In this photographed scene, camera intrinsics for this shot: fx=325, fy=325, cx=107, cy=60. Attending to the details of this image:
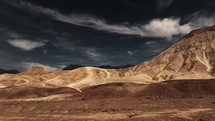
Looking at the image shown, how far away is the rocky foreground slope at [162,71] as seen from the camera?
111188 millimetres

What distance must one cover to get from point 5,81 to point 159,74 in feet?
230

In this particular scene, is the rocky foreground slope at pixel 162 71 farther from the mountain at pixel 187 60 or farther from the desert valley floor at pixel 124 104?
the desert valley floor at pixel 124 104

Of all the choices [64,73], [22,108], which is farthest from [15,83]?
[22,108]

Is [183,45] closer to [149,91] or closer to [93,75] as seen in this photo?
[93,75]

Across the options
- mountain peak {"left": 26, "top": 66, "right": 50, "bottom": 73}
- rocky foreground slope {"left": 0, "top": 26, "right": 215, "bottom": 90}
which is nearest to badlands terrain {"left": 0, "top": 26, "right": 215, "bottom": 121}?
rocky foreground slope {"left": 0, "top": 26, "right": 215, "bottom": 90}

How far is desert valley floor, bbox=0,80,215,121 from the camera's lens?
44500 millimetres

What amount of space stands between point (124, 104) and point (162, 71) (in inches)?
2589

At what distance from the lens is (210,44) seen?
12469 cm

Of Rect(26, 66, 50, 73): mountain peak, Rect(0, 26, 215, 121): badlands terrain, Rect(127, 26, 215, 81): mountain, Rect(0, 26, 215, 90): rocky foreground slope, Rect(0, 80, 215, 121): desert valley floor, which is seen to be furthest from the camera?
Rect(26, 66, 50, 73): mountain peak

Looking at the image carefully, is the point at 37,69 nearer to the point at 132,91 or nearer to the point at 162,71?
the point at 162,71

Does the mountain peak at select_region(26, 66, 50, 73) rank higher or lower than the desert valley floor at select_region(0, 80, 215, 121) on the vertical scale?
higher

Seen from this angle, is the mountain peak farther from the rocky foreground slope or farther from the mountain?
the mountain

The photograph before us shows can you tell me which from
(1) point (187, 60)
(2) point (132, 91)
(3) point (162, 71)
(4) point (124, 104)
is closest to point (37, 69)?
(3) point (162, 71)

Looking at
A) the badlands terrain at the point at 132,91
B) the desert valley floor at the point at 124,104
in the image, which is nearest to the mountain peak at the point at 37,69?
the badlands terrain at the point at 132,91
